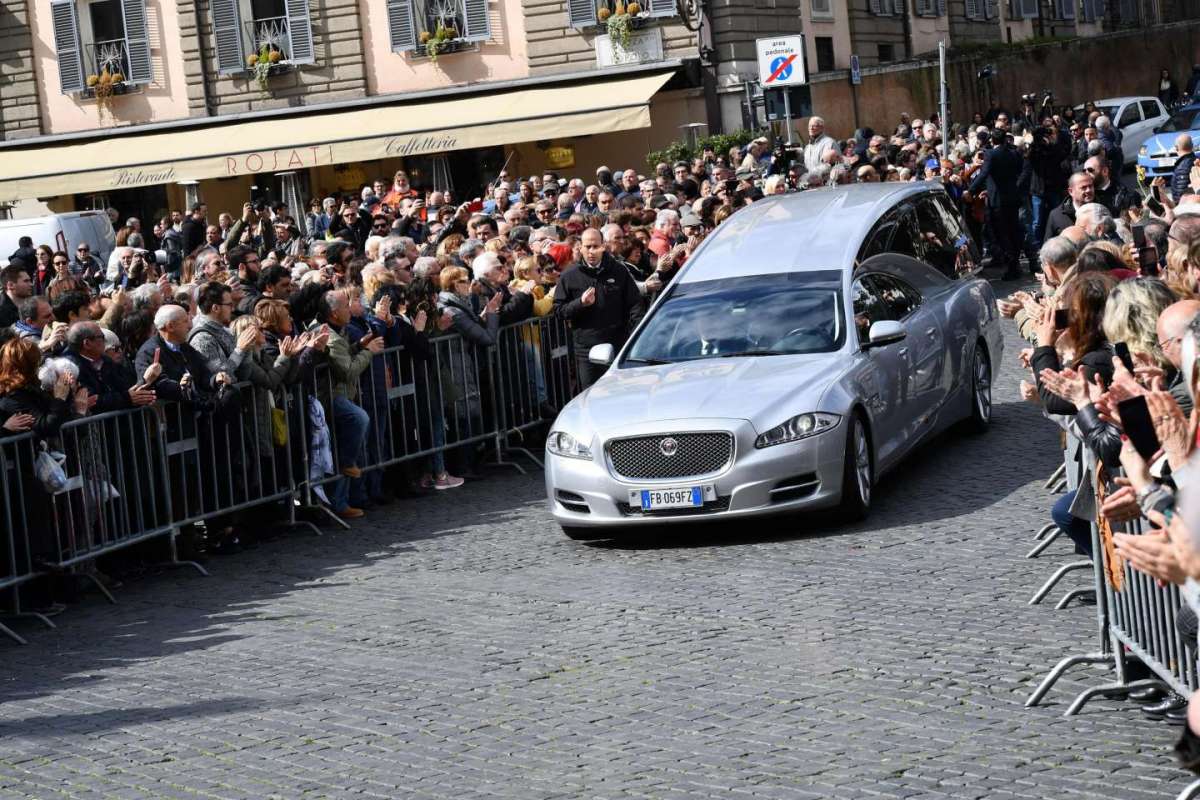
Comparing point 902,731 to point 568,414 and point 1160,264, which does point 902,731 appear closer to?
point 568,414

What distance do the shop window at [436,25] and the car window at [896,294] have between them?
27.0 meters

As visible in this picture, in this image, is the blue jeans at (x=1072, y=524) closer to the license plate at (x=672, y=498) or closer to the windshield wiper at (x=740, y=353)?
the license plate at (x=672, y=498)

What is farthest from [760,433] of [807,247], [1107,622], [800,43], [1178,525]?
[800,43]

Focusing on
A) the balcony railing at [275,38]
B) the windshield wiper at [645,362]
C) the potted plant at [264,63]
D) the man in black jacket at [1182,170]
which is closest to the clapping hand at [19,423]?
the windshield wiper at [645,362]

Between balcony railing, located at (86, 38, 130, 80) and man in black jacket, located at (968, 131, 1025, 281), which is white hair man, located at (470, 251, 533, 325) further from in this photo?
balcony railing, located at (86, 38, 130, 80)

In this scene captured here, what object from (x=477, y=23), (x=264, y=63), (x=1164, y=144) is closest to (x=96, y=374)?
(x=1164, y=144)

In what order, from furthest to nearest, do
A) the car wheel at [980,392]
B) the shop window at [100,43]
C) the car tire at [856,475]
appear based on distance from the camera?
the shop window at [100,43] → the car wheel at [980,392] → the car tire at [856,475]

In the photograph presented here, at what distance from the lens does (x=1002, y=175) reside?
25828mm

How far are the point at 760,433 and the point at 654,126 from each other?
28.2m

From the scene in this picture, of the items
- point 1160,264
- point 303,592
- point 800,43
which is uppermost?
point 800,43

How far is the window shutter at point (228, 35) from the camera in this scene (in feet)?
139

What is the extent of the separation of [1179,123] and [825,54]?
8.83m

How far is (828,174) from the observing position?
923 inches

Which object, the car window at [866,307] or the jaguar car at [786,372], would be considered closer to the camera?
the jaguar car at [786,372]
